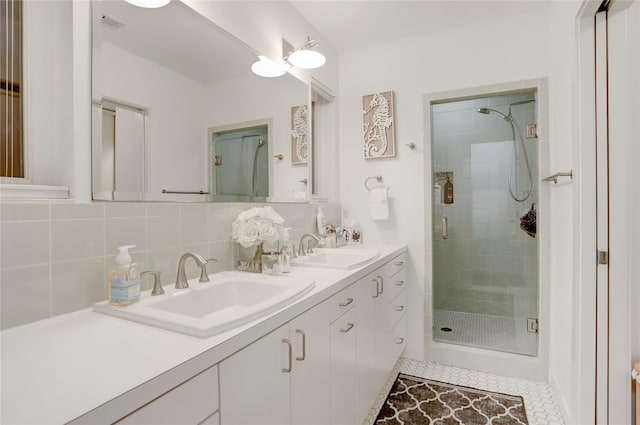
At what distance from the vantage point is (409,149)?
2.58 meters

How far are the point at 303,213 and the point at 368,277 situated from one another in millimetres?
705

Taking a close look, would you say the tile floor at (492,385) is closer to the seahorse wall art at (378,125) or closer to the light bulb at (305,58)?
the seahorse wall art at (378,125)

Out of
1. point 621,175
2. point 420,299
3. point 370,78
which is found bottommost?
point 420,299

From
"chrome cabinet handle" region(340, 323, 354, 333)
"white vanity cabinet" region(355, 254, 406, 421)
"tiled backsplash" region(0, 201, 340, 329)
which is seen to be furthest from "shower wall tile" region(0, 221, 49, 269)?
"white vanity cabinet" region(355, 254, 406, 421)

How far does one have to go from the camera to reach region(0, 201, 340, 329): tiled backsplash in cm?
89

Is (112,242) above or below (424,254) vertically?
above

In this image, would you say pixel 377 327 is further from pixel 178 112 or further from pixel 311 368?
pixel 178 112

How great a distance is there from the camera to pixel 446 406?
6.47 ft

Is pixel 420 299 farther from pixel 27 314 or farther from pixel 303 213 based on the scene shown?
pixel 27 314

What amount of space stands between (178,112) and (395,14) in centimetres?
169

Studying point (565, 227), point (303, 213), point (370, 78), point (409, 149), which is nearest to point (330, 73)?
point (370, 78)

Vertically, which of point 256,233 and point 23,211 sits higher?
point 23,211

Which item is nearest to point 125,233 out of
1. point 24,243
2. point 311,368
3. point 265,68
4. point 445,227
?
point 24,243

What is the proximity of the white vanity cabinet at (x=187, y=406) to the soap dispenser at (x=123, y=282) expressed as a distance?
46cm
